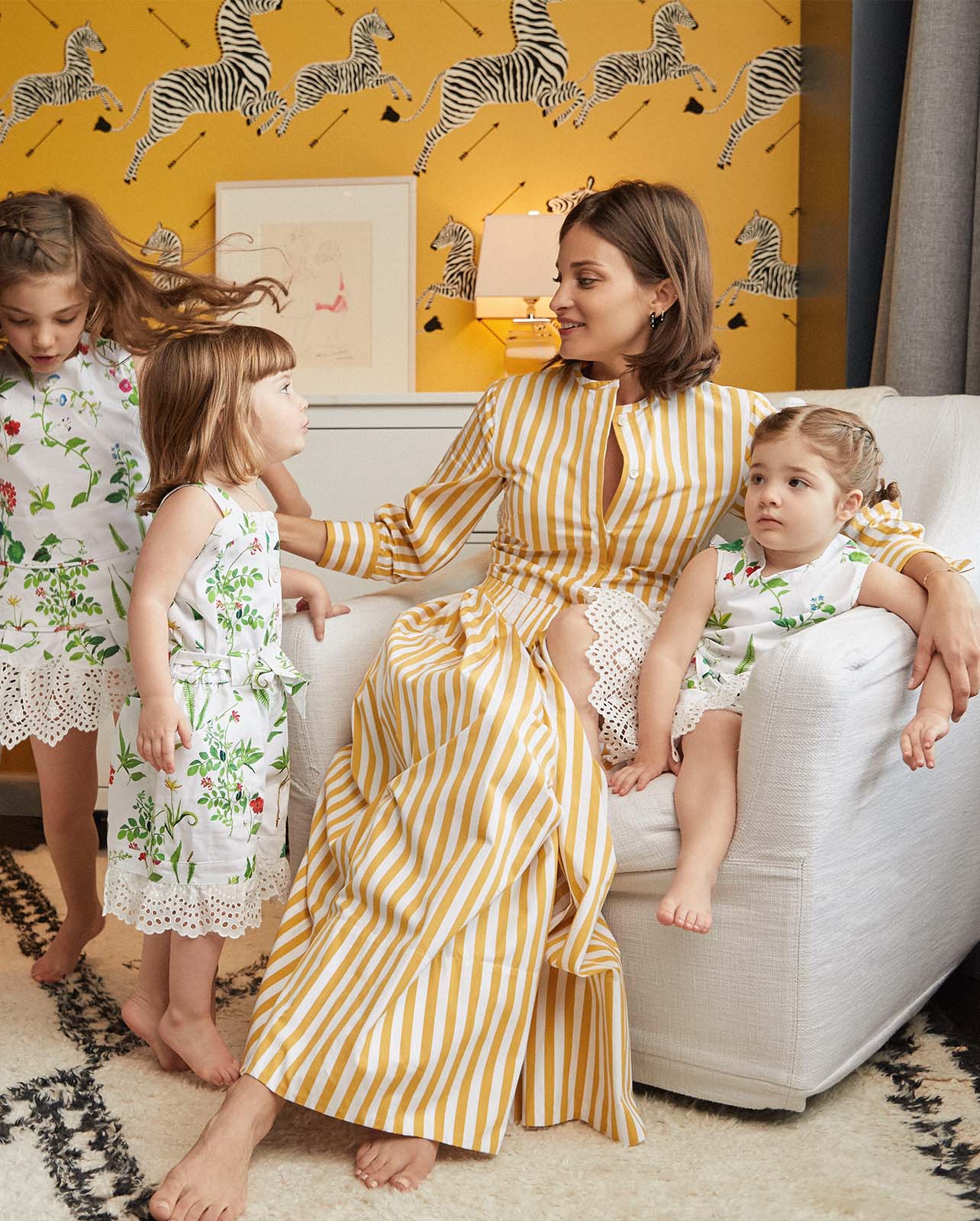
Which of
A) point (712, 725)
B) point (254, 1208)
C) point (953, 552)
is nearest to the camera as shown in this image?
point (254, 1208)

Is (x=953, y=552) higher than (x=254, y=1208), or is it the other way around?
(x=953, y=552)

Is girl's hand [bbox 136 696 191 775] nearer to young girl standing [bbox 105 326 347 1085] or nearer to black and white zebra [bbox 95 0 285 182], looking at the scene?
young girl standing [bbox 105 326 347 1085]

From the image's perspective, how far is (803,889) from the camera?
3.91ft

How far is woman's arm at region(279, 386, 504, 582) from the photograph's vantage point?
65.8 inches

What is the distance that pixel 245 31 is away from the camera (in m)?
3.11

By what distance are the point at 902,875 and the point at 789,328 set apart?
195cm

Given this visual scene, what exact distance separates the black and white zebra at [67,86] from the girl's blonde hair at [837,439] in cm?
244

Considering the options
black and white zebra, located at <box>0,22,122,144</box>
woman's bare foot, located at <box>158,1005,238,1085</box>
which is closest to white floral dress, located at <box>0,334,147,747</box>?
woman's bare foot, located at <box>158,1005,238,1085</box>

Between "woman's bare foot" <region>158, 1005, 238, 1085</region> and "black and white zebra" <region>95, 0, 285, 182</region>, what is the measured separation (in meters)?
2.49

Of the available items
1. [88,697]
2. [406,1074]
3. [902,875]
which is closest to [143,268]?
[88,697]

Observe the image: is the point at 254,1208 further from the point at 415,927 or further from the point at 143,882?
the point at 143,882

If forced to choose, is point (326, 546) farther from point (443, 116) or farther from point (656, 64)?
point (656, 64)

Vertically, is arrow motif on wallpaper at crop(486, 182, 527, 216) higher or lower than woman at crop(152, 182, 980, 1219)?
higher

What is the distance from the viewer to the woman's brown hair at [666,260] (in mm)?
1554
